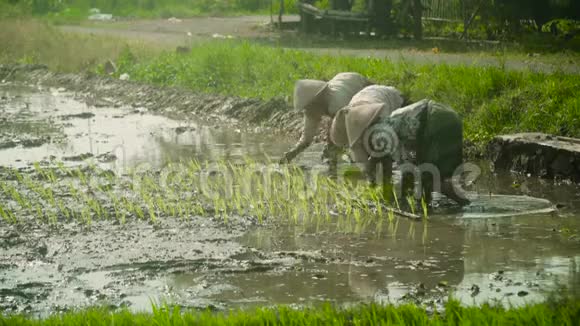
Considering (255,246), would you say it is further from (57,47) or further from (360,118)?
(57,47)

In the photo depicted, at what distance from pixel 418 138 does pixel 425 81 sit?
361 cm

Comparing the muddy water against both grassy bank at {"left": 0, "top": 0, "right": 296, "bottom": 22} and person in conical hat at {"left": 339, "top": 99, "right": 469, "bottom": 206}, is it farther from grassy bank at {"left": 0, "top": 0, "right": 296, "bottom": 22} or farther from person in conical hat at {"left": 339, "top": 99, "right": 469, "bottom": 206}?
grassy bank at {"left": 0, "top": 0, "right": 296, "bottom": 22}

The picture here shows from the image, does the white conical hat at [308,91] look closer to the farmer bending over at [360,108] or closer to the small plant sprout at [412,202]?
the farmer bending over at [360,108]

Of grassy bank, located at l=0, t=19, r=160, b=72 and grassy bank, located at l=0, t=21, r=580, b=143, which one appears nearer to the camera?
grassy bank, located at l=0, t=21, r=580, b=143

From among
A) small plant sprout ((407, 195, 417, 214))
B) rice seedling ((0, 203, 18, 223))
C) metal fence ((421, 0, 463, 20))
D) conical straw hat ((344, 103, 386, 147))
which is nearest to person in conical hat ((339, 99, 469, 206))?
conical straw hat ((344, 103, 386, 147))

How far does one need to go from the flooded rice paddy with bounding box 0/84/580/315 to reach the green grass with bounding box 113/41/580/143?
0.97m

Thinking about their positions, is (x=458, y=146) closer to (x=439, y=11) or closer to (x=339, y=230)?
(x=339, y=230)

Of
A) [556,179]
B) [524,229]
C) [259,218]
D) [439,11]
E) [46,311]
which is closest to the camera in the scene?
→ [46,311]

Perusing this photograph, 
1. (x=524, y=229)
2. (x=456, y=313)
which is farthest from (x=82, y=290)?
(x=524, y=229)

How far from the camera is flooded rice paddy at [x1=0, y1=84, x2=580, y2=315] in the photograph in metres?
5.82

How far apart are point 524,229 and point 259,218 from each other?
6.56 feet

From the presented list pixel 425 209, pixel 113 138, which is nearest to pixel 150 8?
pixel 113 138

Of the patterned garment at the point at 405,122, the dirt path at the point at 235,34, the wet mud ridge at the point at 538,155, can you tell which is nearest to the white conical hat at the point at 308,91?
the patterned garment at the point at 405,122

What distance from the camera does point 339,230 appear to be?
7.38 m
